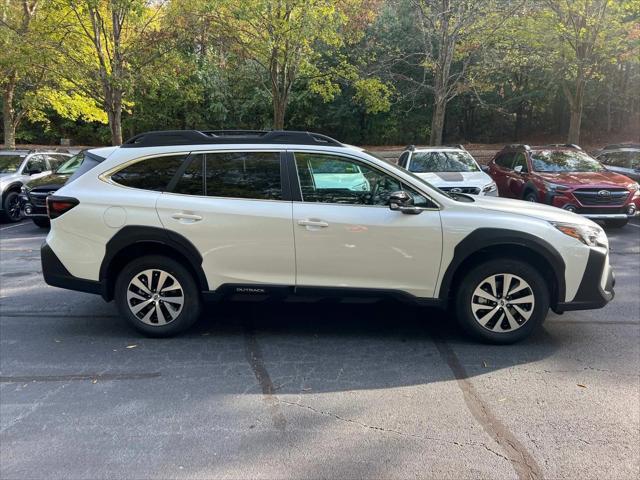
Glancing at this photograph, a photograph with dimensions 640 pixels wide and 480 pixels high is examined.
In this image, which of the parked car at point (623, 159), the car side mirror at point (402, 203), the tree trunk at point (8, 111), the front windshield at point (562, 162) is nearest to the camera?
the car side mirror at point (402, 203)

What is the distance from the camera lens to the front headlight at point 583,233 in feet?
14.8

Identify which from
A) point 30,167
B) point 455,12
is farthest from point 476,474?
point 455,12

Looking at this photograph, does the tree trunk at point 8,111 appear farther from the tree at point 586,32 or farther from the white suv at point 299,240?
the tree at point 586,32

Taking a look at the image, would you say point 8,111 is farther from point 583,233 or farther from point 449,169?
point 583,233

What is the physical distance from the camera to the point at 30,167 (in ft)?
41.8

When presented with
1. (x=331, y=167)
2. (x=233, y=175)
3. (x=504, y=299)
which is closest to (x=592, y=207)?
(x=504, y=299)

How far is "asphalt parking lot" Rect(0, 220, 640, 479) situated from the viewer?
299 centimetres

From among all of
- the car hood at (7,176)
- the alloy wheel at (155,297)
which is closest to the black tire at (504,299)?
the alloy wheel at (155,297)

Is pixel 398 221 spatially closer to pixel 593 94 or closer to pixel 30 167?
pixel 30 167

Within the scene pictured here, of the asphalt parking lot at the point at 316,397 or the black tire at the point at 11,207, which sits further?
the black tire at the point at 11,207

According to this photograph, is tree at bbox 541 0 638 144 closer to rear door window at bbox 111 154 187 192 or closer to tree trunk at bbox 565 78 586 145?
tree trunk at bbox 565 78 586 145

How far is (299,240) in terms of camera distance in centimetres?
452

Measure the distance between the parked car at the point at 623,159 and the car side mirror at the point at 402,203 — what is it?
10242 mm

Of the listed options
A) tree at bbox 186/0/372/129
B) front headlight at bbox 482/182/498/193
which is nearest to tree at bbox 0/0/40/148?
tree at bbox 186/0/372/129
